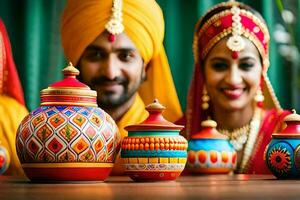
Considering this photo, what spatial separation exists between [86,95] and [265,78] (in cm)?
96

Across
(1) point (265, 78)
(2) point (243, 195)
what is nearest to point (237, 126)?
(1) point (265, 78)

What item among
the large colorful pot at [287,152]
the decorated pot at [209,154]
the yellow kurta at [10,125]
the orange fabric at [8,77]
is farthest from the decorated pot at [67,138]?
the orange fabric at [8,77]

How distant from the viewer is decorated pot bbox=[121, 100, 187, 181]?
812 mm

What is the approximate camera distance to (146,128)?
2.70ft

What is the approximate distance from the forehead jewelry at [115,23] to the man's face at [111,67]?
14 millimetres

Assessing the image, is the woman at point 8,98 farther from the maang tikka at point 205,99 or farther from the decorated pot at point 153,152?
the decorated pot at point 153,152

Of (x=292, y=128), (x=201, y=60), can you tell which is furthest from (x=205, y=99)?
(x=292, y=128)

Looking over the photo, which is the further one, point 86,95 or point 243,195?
point 86,95

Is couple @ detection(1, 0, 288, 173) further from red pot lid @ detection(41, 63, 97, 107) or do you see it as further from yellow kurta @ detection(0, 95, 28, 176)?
red pot lid @ detection(41, 63, 97, 107)

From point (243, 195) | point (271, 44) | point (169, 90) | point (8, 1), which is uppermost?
point (8, 1)

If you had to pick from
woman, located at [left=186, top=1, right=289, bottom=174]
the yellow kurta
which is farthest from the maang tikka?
the yellow kurta

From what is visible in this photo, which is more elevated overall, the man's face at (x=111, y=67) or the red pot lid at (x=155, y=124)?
the man's face at (x=111, y=67)

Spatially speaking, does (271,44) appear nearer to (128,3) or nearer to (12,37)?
(128,3)

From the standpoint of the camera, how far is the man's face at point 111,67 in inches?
63.2
